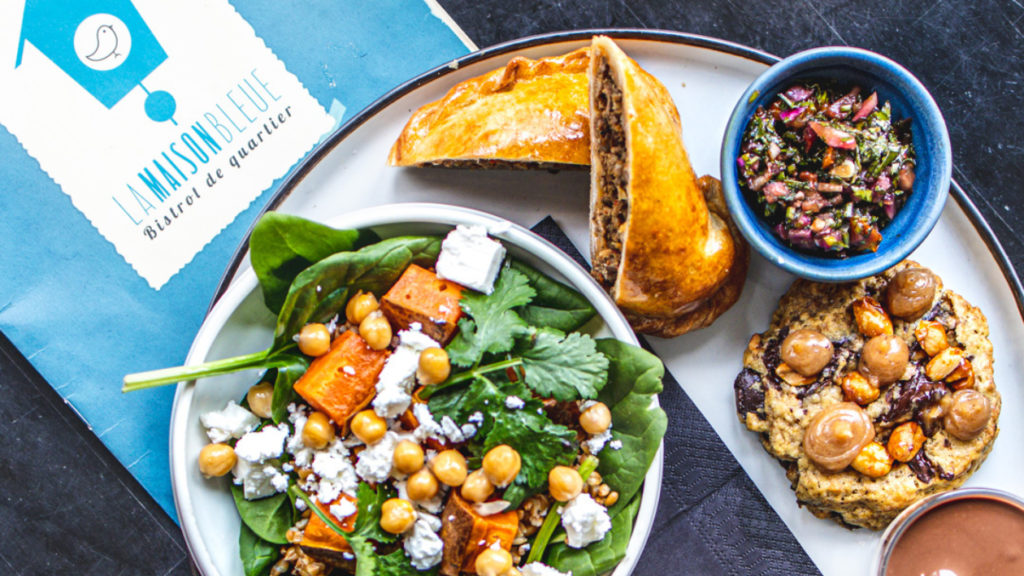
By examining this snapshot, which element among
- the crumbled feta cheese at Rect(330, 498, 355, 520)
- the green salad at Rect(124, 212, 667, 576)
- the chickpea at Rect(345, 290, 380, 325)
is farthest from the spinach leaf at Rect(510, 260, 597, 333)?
the crumbled feta cheese at Rect(330, 498, 355, 520)

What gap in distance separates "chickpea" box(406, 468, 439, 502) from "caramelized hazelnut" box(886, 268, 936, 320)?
1.65 metres

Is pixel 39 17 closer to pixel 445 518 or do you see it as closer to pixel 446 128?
pixel 446 128

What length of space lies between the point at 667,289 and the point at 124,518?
2269 mm

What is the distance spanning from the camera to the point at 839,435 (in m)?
2.31

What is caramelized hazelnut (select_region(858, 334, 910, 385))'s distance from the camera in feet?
7.69

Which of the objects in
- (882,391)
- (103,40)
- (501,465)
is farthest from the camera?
(103,40)

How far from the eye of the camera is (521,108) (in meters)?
2.38

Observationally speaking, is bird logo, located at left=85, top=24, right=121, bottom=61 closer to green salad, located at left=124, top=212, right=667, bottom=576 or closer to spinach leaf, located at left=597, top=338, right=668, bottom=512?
green salad, located at left=124, top=212, right=667, bottom=576

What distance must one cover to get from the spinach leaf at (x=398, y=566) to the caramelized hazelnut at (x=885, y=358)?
156 cm

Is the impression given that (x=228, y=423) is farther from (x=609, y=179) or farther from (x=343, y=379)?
(x=609, y=179)

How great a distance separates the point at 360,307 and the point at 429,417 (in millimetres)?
408

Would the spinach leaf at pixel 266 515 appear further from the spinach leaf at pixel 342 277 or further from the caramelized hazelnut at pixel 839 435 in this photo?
the caramelized hazelnut at pixel 839 435

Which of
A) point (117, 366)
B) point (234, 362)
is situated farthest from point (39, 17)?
point (234, 362)

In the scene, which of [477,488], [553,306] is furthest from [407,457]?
[553,306]
